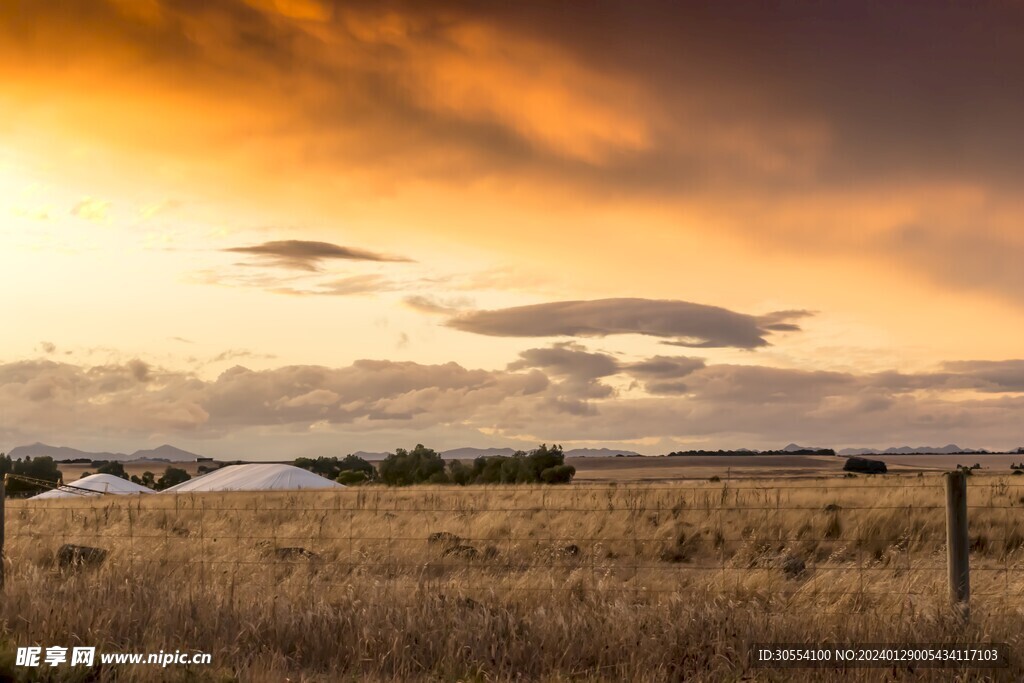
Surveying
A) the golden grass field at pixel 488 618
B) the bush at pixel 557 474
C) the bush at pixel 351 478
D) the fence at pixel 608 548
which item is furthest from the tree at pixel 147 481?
the golden grass field at pixel 488 618

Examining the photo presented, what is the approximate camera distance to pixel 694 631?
8.82 metres

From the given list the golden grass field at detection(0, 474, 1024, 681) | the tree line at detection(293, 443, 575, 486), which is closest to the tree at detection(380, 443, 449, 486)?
the tree line at detection(293, 443, 575, 486)

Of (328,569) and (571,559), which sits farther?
(571,559)

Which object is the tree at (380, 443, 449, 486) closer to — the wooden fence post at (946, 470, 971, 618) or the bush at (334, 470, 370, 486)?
the bush at (334, 470, 370, 486)

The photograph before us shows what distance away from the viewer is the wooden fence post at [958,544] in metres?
9.75

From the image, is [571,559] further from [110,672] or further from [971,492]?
[971,492]

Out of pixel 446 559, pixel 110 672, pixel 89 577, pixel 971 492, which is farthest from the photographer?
pixel 971 492

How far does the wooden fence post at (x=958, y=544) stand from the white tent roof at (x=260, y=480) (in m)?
50.7

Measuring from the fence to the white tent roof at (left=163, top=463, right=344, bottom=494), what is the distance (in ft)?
85.2

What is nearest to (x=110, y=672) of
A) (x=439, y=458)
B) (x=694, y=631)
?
(x=694, y=631)

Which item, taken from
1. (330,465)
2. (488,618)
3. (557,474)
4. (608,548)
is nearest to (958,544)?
(488,618)

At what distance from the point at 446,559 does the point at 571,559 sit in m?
2.28

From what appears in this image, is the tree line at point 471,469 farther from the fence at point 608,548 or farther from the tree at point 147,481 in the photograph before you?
the fence at point 608,548

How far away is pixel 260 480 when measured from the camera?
60.5m
